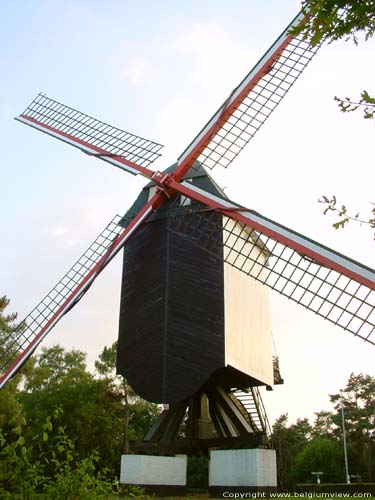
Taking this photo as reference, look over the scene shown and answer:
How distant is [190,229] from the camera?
51.5 feet

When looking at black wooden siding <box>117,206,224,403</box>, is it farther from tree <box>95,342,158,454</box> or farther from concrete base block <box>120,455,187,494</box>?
tree <box>95,342,158,454</box>

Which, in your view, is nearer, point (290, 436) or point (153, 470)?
point (153, 470)

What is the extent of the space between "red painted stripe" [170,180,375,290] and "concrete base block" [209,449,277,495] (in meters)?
5.59

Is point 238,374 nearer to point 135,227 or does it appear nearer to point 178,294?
point 178,294

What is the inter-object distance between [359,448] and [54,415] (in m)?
45.3

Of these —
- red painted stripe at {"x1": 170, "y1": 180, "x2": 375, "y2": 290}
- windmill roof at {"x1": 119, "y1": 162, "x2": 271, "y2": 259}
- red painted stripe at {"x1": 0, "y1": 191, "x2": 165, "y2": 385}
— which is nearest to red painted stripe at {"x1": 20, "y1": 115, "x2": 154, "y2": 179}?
windmill roof at {"x1": 119, "y1": 162, "x2": 271, "y2": 259}

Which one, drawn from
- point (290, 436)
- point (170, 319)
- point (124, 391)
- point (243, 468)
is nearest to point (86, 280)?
point (170, 319)

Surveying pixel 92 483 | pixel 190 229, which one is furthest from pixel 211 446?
pixel 92 483

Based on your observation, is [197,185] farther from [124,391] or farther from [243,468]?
[124,391]

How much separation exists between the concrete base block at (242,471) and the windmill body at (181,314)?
6.82 ft

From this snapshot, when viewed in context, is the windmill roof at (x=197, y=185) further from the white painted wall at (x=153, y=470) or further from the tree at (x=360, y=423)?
the tree at (x=360, y=423)

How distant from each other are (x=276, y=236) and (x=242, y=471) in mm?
6374

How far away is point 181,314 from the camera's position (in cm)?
1537

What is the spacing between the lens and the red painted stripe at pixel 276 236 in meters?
11.8
